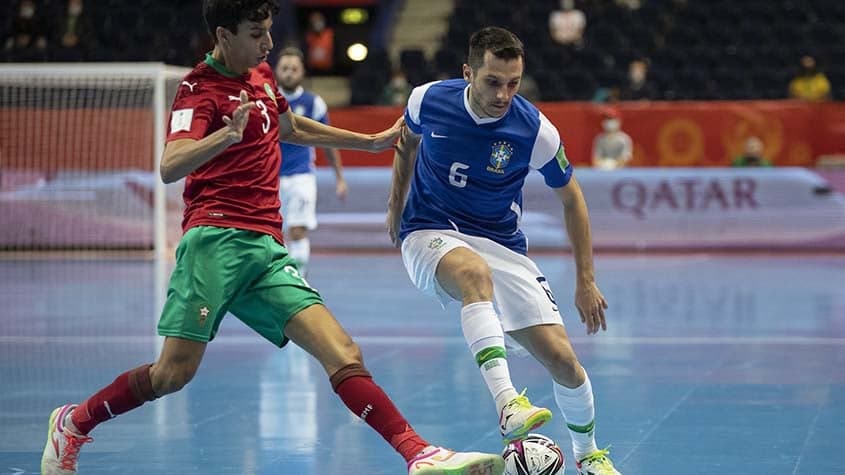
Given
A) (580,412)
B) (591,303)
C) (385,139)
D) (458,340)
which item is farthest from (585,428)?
(458,340)

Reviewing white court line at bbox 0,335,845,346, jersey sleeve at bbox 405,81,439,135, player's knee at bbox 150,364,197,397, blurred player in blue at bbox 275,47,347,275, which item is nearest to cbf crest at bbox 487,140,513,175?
jersey sleeve at bbox 405,81,439,135

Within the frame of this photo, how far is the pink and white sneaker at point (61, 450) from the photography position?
532 cm

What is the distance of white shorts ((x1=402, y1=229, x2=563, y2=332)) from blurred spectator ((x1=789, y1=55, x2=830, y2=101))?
16476 mm

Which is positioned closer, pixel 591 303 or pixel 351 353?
pixel 351 353

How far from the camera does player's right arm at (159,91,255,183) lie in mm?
4762

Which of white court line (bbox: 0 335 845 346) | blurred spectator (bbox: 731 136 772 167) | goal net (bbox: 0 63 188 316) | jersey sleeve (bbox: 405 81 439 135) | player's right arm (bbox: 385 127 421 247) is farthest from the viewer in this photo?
blurred spectator (bbox: 731 136 772 167)

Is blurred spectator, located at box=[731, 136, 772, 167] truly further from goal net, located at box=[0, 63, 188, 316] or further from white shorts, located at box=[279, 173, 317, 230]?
white shorts, located at box=[279, 173, 317, 230]

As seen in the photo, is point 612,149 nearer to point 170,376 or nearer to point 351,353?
point 351,353

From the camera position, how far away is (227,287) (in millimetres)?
5086

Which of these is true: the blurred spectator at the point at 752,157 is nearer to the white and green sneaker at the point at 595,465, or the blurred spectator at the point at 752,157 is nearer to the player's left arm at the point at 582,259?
the player's left arm at the point at 582,259

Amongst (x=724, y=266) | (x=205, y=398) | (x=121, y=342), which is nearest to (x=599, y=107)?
(x=724, y=266)

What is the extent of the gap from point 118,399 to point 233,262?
721 millimetres

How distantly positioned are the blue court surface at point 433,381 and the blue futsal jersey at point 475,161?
1141 mm

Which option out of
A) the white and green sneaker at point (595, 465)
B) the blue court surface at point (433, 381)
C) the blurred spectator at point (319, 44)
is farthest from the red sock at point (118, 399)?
the blurred spectator at point (319, 44)
